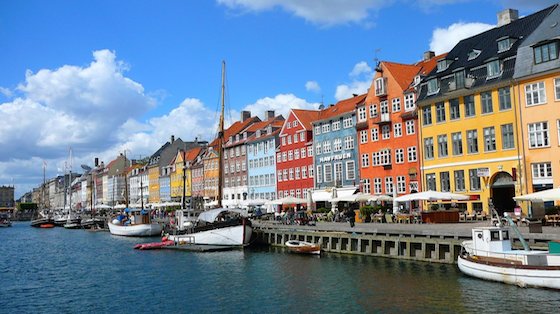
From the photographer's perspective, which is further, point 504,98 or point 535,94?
point 504,98

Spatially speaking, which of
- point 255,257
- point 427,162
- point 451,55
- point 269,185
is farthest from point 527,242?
point 269,185

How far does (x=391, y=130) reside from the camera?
186ft

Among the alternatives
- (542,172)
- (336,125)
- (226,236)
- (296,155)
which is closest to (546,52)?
(542,172)

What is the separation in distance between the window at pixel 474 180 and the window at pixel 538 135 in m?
5.42

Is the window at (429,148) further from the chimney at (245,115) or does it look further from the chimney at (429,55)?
the chimney at (245,115)

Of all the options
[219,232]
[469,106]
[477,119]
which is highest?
[469,106]

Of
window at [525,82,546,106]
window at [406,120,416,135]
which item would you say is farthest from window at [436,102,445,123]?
window at [525,82,546,106]

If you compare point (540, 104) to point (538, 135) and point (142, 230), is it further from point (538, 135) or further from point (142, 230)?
point (142, 230)

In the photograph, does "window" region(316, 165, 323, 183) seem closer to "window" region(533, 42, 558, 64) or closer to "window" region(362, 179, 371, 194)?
"window" region(362, 179, 371, 194)

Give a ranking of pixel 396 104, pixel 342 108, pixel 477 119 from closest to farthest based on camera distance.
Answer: pixel 477 119 → pixel 396 104 → pixel 342 108

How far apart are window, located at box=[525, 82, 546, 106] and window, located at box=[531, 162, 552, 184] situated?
460 centimetres

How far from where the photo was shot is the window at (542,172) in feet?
133

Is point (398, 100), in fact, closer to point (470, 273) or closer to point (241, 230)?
point (241, 230)

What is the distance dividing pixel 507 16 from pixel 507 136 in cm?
1331
